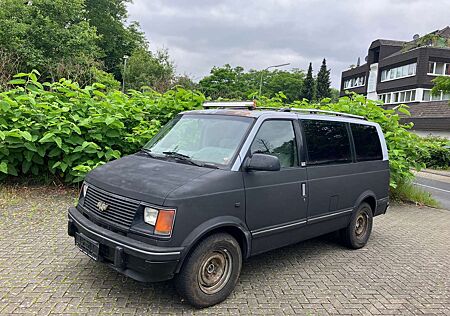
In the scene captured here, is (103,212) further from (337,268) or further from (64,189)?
(64,189)

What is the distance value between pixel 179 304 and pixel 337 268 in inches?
93.0

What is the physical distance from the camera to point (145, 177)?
3795mm

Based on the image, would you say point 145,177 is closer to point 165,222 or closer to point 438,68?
point 165,222

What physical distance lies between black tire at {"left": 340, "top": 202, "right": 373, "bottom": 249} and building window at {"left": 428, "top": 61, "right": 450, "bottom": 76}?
45.5 meters

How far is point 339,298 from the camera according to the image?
417 centimetres

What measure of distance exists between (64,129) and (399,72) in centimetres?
5093

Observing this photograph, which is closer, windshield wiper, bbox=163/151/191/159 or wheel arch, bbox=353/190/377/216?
windshield wiper, bbox=163/151/191/159

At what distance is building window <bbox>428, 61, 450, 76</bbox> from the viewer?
4462cm

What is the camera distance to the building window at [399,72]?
46656mm

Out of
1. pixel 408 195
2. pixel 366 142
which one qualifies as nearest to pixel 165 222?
pixel 366 142

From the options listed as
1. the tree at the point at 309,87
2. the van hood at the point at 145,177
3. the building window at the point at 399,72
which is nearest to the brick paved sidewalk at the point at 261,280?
the van hood at the point at 145,177

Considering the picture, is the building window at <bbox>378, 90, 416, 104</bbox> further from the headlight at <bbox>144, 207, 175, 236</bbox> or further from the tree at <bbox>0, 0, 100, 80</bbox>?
the headlight at <bbox>144, 207, 175, 236</bbox>

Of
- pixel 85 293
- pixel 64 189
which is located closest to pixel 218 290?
pixel 85 293


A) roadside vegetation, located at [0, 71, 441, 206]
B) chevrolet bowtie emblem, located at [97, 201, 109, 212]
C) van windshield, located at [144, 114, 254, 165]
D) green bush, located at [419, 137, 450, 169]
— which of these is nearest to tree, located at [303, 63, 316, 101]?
green bush, located at [419, 137, 450, 169]
